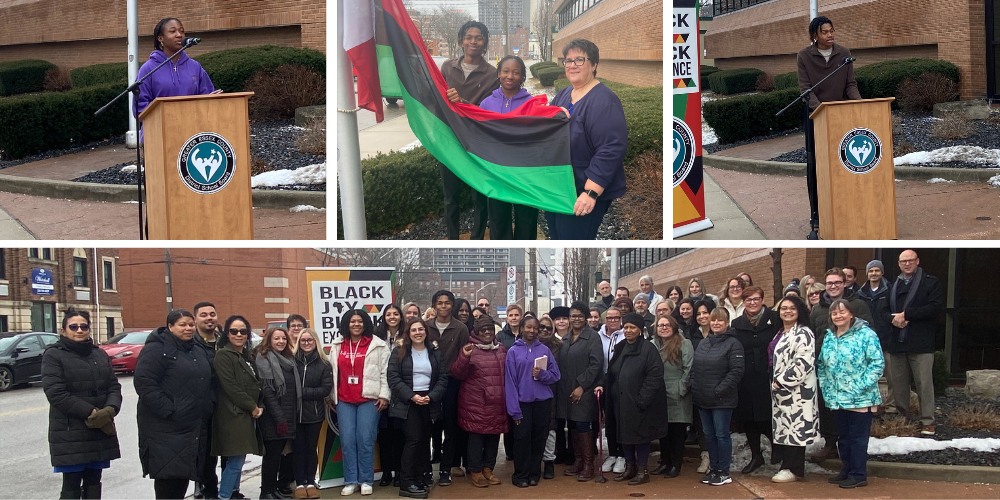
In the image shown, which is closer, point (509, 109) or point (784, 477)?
point (509, 109)

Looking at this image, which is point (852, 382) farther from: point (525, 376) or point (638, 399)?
point (525, 376)

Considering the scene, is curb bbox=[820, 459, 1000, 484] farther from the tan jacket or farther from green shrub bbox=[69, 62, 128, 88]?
green shrub bbox=[69, 62, 128, 88]

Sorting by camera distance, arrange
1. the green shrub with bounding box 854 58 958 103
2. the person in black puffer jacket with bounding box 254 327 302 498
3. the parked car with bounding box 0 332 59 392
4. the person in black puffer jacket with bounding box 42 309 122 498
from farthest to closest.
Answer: the green shrub with bounding box 854 58 958 103 → the parked car with bounding box 0 332 59 392 → the person in black puffer jacket with bounding box 254 327 302 498 → the person in black puffer jacket with bounding box 42 309 122 498

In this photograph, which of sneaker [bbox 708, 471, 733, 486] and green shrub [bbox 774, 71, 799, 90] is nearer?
sneaker [bbox 708, 471, 733, 486]

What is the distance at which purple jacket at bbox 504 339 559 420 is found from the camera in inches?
282

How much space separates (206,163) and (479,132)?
1914 mm

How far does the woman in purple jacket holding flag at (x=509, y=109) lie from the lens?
643 centimetres

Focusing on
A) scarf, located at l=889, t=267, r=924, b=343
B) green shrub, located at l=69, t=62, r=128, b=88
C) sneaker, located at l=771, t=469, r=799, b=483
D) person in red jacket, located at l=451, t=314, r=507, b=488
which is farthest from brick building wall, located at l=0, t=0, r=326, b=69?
sneaker, located at l=771, t=469, r=799, b=483

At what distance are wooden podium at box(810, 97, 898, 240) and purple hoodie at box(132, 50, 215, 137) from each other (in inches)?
195

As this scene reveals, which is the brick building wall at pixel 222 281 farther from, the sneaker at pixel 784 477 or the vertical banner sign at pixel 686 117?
the sneaker at pixel 784 477

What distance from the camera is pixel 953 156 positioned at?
11.7 meters

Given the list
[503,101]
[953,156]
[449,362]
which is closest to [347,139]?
[503,101]

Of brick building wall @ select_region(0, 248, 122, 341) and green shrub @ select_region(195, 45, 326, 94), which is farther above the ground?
green shrub @ select_region(195, 45, 326, 94)

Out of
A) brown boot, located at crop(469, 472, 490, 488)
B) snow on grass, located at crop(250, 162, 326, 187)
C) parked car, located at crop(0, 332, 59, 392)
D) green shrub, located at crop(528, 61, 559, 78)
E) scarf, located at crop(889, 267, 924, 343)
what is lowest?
brown boot, located at crop(469, 472, 490, 488)
